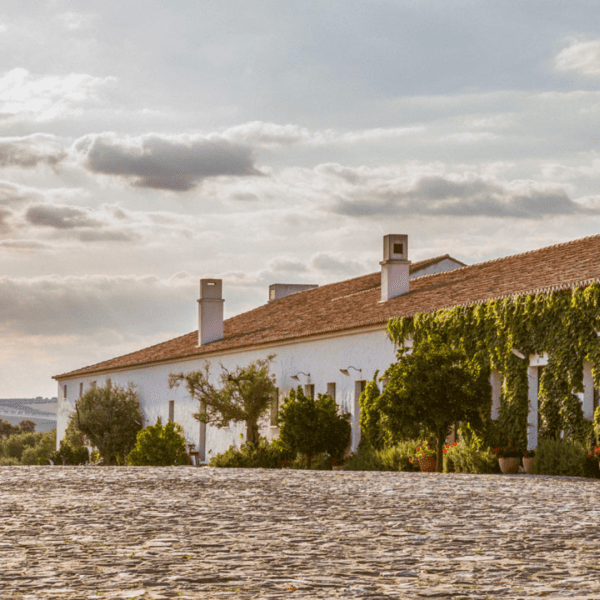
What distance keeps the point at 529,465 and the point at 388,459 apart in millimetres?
4603

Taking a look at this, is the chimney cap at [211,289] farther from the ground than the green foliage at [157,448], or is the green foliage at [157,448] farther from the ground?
the chimney cap at [211,289]

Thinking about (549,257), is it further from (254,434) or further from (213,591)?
(213,591)

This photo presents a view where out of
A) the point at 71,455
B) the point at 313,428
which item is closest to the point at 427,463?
the point at 313,428

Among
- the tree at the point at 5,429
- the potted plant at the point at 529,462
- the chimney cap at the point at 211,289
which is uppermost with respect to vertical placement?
the chimney cap at the point at 211,289

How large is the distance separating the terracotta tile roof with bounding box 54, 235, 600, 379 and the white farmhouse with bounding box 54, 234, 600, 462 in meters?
0.07

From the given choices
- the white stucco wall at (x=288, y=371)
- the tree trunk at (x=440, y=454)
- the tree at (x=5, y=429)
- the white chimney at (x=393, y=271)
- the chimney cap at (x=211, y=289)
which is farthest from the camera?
the tree at (x=5, y=429)

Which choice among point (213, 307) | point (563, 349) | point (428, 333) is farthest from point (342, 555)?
point (213, 307)

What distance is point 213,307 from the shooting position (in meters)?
39.7

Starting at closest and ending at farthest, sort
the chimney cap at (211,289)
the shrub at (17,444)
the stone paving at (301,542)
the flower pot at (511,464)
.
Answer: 1. the stone paving at (301,542)
2. the flower pot at (511,464)
3. the chimney cap at (211,289)
4. the shrub at (17,444)

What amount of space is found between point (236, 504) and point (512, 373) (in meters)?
9.97

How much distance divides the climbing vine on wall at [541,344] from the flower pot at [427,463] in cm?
193

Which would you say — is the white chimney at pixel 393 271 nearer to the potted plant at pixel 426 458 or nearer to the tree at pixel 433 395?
the potted plant at pixel 426 458

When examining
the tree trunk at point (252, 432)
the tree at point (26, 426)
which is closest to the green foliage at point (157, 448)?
the tree trunk at point (252, 432)

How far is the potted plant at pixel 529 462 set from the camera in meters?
19.5
